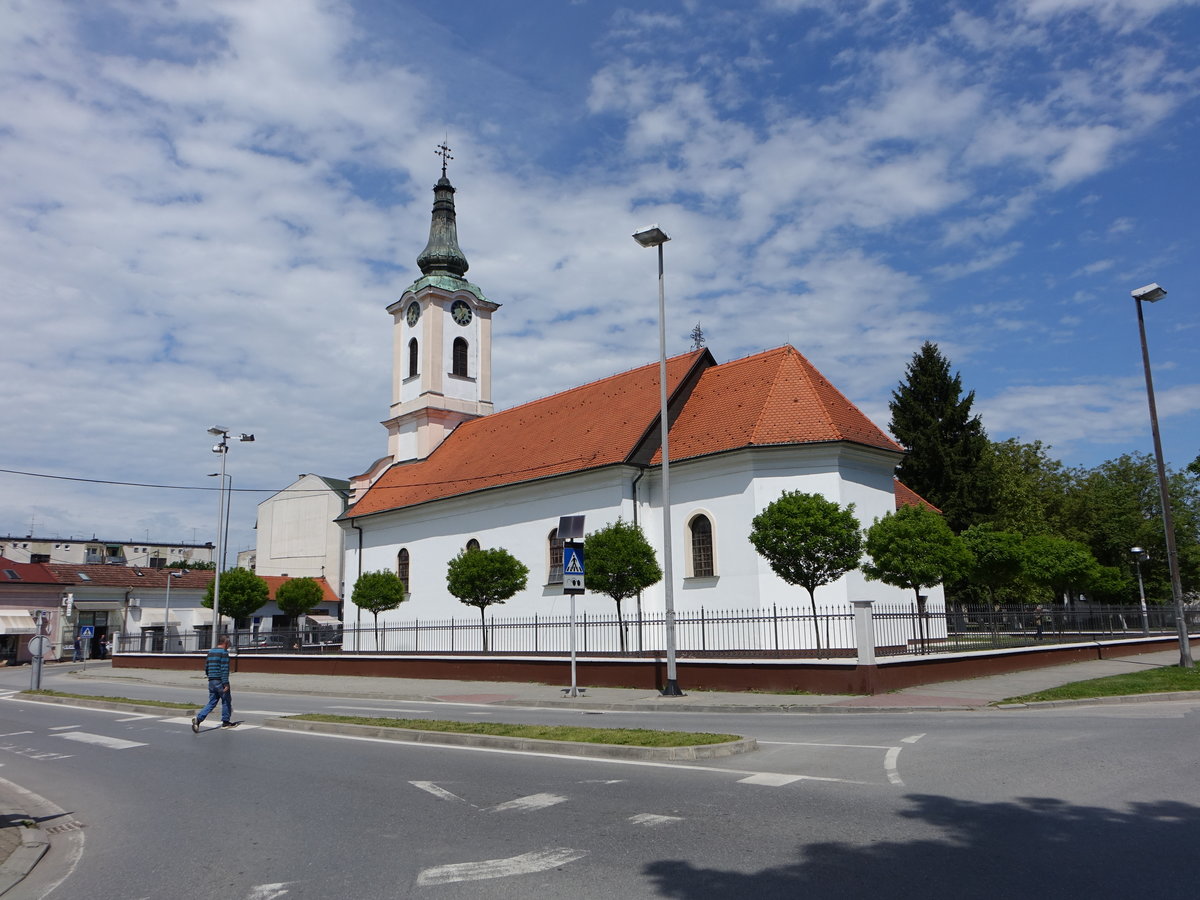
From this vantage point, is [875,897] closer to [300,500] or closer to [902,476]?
[902,476]

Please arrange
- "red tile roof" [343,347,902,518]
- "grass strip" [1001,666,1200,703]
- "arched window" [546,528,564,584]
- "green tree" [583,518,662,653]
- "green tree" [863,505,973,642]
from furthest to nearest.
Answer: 1. "arched window" [546,528,564,584]
2. "red tile roof" [343,347,902,518]
3. "green tree" [583,518,662,653]
4. "green tree" [863,505,973,642]
5. "grass strip" [1001,666,1200,703]

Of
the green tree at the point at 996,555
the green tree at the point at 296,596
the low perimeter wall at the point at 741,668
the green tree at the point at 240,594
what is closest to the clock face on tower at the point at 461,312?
the green tree at the point at 240,594

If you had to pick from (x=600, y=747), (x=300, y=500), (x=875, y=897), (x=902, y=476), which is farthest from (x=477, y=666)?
(x=300, y=500)

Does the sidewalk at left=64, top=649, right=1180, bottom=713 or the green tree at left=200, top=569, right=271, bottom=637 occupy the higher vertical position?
the green tree at left=200, top=569, right=271, bottom=637

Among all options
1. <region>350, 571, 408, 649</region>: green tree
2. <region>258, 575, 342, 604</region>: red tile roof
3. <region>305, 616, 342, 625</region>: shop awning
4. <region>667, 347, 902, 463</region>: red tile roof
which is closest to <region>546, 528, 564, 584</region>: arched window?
<region>667, 347, 902, 463</region>: red tile roof

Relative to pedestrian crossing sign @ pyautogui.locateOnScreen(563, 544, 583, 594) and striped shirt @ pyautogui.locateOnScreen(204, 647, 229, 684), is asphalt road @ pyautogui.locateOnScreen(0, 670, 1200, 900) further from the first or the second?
pedestrian crossing sign @ pyautogui.locateOnScreen(563, 544, 583, 594)

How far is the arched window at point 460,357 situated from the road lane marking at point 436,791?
38.2 metres

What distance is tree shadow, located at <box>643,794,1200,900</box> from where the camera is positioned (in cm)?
513

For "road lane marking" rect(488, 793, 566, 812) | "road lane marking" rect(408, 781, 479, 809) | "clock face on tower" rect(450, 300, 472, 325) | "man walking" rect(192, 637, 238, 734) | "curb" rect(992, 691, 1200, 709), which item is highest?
"clock face on tower" rect(450, 300, 472, 325)

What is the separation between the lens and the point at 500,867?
19.4ft

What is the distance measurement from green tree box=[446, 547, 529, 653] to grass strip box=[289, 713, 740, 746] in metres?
15.4

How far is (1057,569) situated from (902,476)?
11.1 m

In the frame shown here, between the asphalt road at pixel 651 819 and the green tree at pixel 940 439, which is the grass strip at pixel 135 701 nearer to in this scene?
the asphalt road at pixel 651 819

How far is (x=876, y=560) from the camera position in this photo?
79.2ft
